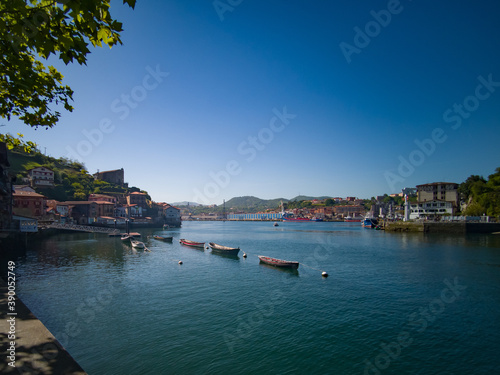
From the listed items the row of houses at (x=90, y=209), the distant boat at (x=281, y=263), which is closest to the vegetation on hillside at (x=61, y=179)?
the row of houses at (x=90, y=209)

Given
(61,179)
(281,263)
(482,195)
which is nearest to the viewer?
(281,263)

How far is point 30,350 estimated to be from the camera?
5832mm

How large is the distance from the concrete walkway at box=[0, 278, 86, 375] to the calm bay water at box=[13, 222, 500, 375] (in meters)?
5.24

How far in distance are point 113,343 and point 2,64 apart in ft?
42.4

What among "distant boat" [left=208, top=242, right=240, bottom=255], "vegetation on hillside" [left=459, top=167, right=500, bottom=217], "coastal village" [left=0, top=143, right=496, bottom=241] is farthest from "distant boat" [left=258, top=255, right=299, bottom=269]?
"vegetation on hillside" [left=459, top=167, right=500, bottom=217]

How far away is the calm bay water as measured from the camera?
11617mm

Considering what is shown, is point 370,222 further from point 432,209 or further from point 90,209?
point 90,209

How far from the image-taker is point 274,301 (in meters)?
19.4

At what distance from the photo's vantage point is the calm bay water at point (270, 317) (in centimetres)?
1162

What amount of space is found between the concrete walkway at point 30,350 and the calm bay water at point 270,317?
17.2 feet

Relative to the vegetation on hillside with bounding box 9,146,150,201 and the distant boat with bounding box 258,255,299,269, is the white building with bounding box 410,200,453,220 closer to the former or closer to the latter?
the distant boat with bounding box 258,255,299,269

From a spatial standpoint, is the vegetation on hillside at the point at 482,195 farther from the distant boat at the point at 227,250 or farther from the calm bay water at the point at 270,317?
the distant boat at the point at 227,250

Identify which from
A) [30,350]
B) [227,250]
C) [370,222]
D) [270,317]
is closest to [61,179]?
[227,250]

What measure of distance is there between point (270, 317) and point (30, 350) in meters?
13.3
